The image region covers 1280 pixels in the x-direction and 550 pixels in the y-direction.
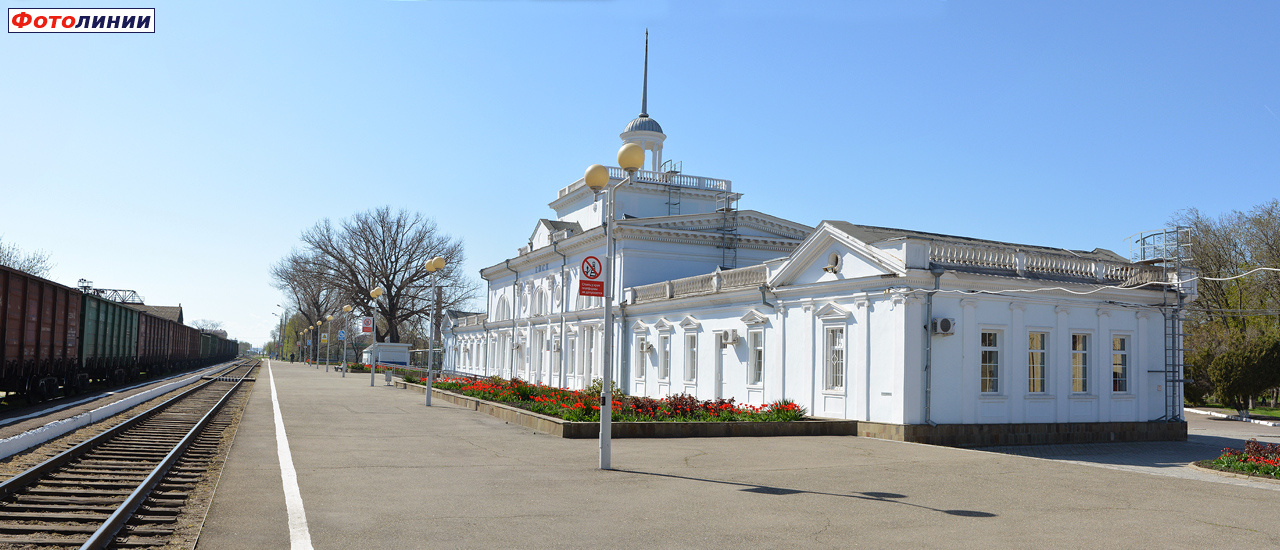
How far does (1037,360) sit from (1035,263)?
2.35 metres

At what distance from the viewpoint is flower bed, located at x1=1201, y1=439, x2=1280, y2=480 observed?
42.1ft

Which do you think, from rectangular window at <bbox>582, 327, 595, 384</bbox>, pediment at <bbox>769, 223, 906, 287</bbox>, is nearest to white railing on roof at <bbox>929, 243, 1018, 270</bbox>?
pediment at <bbox>769, 223, 906, 287</bbox>

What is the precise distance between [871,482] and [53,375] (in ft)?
76.3

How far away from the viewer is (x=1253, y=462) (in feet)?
43.2

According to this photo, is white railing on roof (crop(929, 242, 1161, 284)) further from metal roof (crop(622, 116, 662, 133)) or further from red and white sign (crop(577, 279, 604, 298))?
metal roof (crop(622, 116, 662, 133))

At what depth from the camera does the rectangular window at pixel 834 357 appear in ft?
67.9

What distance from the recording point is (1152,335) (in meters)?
21.6

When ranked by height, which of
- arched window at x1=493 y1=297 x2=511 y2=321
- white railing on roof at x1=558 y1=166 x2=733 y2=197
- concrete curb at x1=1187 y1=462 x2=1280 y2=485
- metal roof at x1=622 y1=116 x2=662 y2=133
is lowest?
concrete curb at x1=1187 y1=462 x2=1280 y2=485

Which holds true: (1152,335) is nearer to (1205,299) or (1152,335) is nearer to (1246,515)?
(1246,515)

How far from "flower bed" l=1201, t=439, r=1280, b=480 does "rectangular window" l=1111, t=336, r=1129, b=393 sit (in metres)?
6.56

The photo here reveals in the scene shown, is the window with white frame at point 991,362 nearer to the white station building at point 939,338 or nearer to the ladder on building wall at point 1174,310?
the white station building at point 939,338

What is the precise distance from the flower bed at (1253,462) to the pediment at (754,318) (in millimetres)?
11437

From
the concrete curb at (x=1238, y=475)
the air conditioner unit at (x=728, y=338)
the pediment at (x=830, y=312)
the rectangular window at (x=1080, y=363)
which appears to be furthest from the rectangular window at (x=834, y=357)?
the concrete curb at (x=1238, y=475)

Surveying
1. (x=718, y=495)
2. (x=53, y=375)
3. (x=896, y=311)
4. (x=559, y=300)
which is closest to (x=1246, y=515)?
(x=718, y=495)
